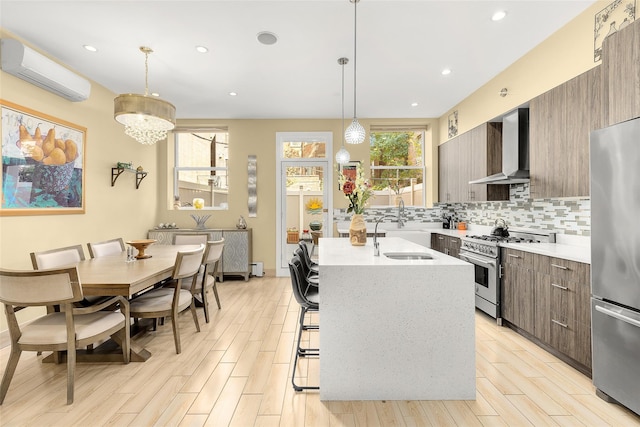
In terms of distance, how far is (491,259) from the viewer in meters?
3.40

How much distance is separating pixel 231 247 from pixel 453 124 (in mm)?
4303

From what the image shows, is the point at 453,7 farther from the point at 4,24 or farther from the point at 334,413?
the point at 4,24

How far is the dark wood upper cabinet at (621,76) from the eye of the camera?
1863mm

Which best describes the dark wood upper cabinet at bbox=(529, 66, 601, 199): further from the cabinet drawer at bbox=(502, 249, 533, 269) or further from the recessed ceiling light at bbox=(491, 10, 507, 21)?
the recessed ceiling light at bbox=(491, 10, 507, 21)

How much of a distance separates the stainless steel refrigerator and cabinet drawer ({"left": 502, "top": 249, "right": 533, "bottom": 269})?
2.71ft

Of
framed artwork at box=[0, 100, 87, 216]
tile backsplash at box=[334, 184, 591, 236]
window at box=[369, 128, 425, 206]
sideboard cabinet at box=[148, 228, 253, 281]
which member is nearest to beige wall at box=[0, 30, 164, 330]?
framed artwork at box=[0, 100, 87, 216]

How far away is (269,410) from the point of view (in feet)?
6.42

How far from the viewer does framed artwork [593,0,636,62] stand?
7.55ft

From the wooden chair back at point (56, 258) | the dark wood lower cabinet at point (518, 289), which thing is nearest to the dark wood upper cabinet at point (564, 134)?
the dark wood lower cabinet at point (518, 289)

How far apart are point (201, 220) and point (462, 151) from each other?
14.8 ft

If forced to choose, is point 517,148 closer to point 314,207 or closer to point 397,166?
point 397,166

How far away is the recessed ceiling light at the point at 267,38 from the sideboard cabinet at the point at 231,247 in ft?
10.5

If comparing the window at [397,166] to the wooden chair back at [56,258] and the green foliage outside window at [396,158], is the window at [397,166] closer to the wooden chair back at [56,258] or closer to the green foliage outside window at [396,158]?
the green foliage outside window at [396,158]

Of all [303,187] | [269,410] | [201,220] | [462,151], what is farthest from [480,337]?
[201,220]
